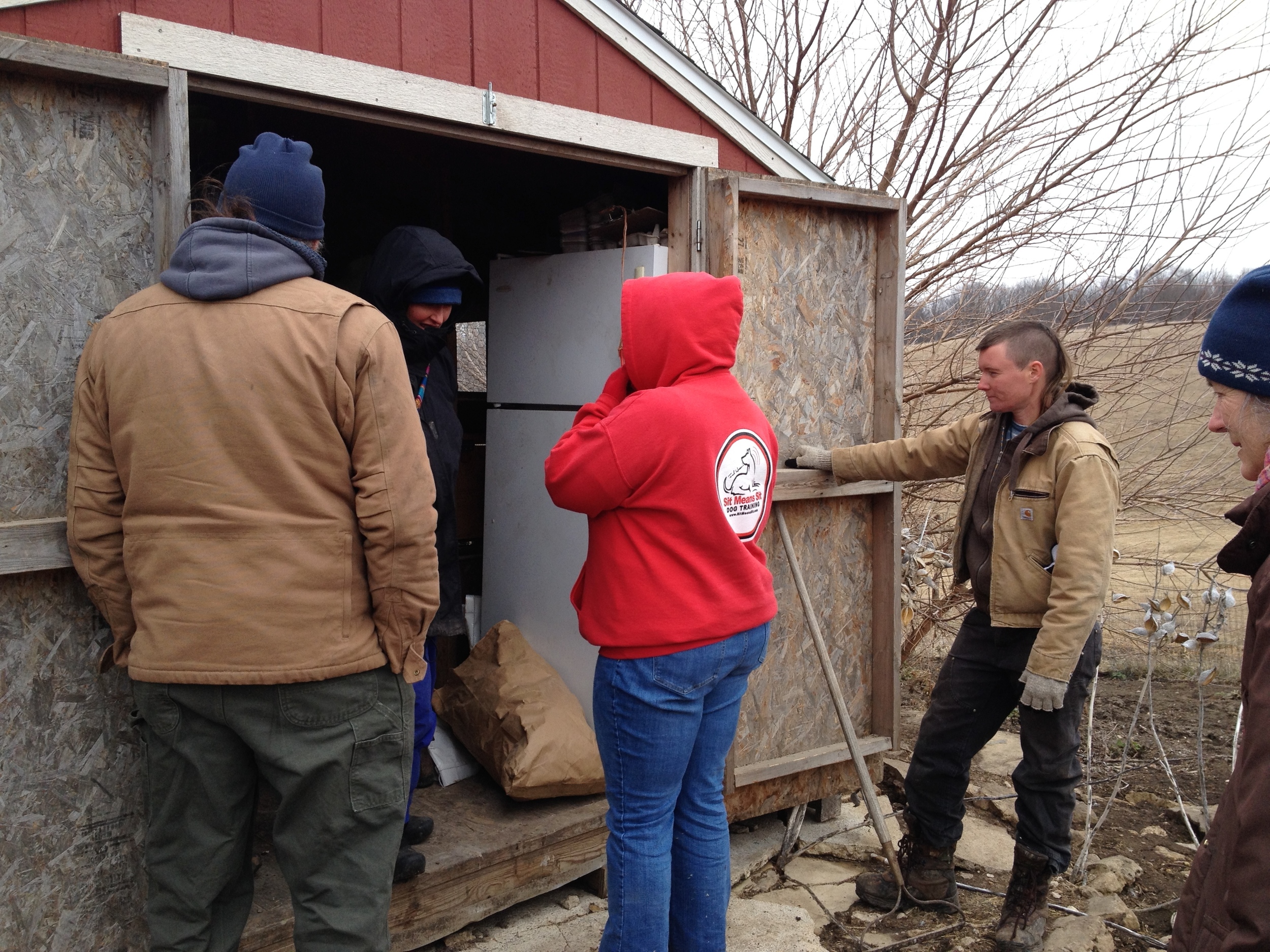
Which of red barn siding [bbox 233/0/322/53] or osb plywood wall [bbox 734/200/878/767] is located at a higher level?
red barn siding [bbox 233/0/322/53]

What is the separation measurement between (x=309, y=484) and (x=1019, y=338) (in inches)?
93.1

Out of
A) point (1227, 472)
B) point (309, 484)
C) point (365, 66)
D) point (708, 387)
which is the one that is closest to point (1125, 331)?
point (1227, 472)

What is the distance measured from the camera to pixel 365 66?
2.76m

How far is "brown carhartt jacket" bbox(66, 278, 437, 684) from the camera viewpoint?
201 cm

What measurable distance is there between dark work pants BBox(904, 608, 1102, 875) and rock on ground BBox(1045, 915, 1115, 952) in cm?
23

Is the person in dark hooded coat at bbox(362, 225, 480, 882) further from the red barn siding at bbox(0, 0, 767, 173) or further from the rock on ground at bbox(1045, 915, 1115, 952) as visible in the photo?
the rock on ground at bbox(1045, 915, 1115, 952)

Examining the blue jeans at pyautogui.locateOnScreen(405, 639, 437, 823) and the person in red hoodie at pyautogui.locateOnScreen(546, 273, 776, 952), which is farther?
the blue jeans at pyautogui.locateOnScreen(405, 639, 437, 823)

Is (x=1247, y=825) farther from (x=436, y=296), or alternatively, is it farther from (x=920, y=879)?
(x=920, y=879)

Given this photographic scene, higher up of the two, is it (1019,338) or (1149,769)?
(1019,338)

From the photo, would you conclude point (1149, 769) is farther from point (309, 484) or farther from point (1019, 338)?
point (309, 484)

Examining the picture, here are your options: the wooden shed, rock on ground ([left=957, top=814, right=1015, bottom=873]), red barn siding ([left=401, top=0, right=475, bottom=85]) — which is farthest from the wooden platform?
red barn siding ([left=401, top=0, right=475, bottom=85])

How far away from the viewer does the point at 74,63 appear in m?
2.26

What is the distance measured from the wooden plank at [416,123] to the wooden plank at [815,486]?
3.98 feet

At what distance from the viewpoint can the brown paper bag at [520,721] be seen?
11.6 ft
